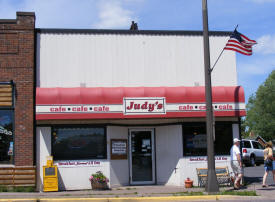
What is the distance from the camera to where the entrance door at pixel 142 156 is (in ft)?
47.5

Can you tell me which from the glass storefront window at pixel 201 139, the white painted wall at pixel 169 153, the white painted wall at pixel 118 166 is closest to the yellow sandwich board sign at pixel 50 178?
the white painted wall at pixel 118 166

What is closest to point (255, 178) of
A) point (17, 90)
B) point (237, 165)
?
point (237, 165)

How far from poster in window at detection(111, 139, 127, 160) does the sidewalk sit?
122cm

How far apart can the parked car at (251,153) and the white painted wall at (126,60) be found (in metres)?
12.0

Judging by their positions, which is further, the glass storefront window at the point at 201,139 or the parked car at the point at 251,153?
the parked car at the point at 251,153

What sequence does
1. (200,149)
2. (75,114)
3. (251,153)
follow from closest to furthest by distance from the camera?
(75,114), (200,149), (251,153)

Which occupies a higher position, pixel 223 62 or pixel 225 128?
pixel 223 62

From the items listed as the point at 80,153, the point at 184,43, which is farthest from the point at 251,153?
Answer: the point at 80,153

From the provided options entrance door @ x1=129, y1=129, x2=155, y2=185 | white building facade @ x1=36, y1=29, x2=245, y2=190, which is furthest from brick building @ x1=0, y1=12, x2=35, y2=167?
entrance door @ x1=129, y1=129, x2=155, y2=185

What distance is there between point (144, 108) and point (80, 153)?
113 inches

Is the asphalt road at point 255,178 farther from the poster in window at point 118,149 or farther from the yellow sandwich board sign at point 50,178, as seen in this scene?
the yellow sandwich board sign at point 50,178

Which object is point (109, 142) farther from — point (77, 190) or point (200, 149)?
point (200, 149)

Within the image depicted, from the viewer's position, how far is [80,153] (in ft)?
45.1

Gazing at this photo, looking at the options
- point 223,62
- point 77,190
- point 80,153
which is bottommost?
point 77,190
